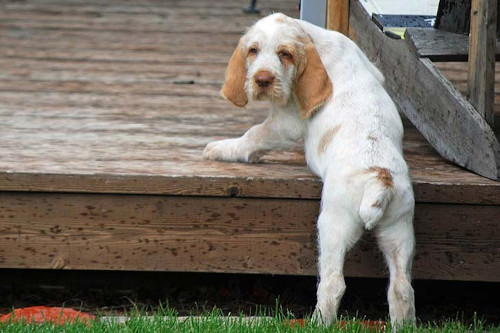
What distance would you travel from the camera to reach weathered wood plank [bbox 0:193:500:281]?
13.6 ft

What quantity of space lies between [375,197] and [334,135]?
0.46m

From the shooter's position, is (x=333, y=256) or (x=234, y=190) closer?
(x=333, y=256)

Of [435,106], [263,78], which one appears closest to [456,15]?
[435,106]

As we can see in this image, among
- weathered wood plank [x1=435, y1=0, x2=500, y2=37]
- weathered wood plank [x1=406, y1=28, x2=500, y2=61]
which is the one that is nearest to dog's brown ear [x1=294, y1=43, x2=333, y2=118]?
weathered wood plank [x1=406, y1=28, x2=500, y2=61]

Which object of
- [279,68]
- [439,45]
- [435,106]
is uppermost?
[279,68]

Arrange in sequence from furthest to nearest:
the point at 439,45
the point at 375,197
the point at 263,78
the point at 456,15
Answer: the point at 456,15, the point at 439,45, the point at 263,78, the point at 375,197

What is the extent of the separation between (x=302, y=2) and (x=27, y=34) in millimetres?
3095

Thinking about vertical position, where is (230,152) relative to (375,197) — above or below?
below

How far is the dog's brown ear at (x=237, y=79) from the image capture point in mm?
3980

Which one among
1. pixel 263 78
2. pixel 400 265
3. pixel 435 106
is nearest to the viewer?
pixel 400 265

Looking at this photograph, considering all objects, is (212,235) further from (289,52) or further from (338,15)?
(338,15)

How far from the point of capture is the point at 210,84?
667 centimetres

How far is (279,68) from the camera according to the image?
12.6 feet

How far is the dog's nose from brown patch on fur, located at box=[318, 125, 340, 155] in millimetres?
298
